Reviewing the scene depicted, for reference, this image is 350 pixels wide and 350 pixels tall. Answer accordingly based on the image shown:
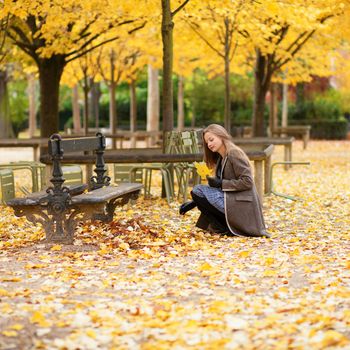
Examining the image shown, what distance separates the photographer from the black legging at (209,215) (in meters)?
9.27

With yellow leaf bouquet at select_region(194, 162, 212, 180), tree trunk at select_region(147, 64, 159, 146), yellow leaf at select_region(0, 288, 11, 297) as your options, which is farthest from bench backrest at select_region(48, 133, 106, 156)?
tree trunk at select_region(147, 64, 159, 146)

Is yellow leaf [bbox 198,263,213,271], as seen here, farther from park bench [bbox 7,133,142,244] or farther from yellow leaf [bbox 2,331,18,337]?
yellow leaf [bbox 2,331,18,337]

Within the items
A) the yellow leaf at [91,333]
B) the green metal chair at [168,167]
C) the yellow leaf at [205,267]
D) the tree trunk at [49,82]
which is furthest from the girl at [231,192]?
the tree trunk at [49,82]

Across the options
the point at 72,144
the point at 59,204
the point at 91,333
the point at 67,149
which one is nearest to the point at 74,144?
the point at 72,144

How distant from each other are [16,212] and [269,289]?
307 cm

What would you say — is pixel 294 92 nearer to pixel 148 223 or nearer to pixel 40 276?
pixel 148 223

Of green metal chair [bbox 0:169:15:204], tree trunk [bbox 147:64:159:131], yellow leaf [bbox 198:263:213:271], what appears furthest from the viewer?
tree trunk [bbox 147:64:159:131]

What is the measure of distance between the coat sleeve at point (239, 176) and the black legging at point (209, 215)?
277 mm

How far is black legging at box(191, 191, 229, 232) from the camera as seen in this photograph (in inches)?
365

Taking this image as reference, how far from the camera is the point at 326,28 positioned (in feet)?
65.7

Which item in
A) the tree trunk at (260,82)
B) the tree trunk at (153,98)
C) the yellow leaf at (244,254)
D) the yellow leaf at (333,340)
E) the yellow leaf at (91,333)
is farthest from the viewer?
the tree trunk at (153,98)

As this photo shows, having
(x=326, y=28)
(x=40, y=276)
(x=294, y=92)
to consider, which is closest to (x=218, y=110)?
(x=294, y=92)

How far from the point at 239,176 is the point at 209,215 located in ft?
2.07

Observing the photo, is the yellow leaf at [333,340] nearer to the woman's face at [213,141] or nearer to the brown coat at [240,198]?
the brown coat at [240,198]
